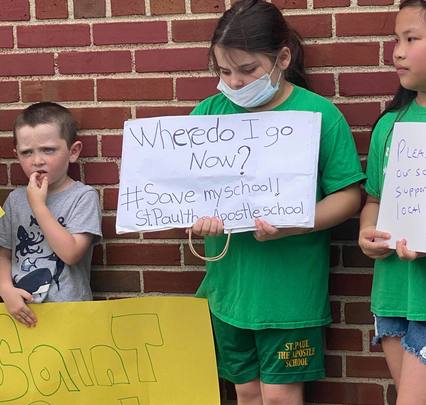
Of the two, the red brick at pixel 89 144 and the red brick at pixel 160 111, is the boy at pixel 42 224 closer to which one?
the red brick at pixel 89 144

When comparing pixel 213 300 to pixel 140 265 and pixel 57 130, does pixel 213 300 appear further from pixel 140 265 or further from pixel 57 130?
pixel 57 130

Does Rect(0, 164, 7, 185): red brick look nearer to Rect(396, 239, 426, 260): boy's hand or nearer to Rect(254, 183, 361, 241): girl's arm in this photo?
Rect(254, 183, 361, 241): girl's arm

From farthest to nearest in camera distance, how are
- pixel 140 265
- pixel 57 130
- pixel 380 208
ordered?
pixel 140 265
pixel 57 130
pixel 380 208

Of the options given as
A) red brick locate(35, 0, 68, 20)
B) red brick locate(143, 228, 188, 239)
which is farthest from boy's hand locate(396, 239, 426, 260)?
red brick locate(35, 0, 68, 20)

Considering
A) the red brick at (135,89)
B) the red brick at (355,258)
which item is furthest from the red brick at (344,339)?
the red brick at (135,89)

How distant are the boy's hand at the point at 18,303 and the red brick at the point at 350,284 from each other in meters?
1.12

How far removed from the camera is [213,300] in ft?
10.2

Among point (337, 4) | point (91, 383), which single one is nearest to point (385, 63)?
point (337, 4)

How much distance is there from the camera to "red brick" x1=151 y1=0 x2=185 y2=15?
3248 millimetres

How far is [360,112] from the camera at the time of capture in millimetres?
3182

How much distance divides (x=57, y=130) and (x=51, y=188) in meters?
0.22

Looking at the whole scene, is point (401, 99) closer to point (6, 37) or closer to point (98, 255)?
point (98, 255)

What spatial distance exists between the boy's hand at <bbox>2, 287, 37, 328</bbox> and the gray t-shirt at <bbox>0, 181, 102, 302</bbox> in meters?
0.03

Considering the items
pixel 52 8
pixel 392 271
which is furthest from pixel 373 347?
pixel 52 8
